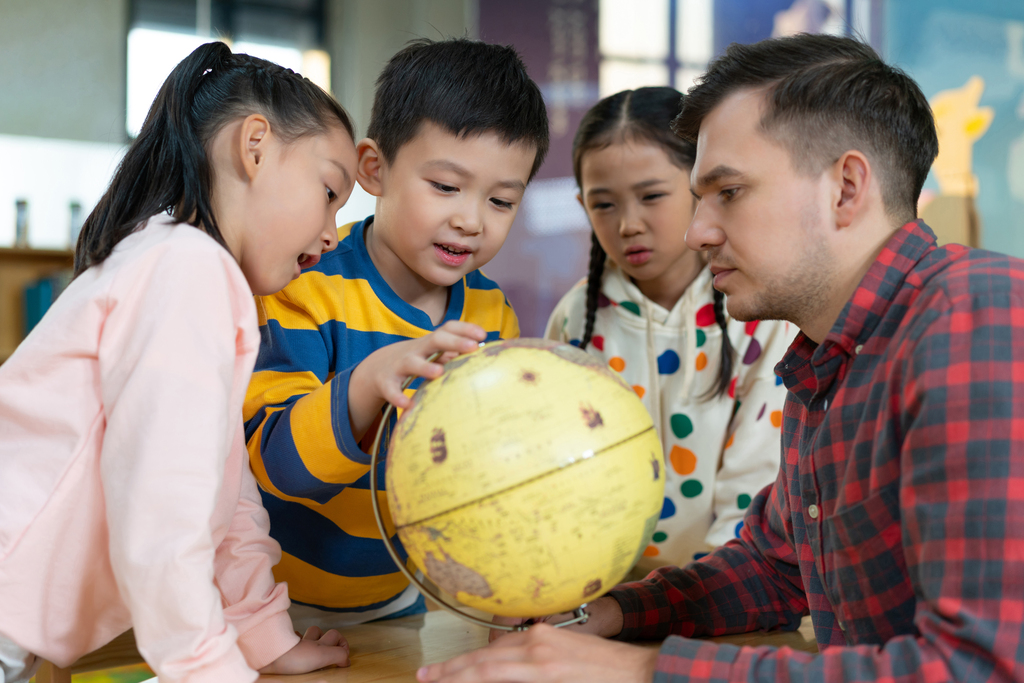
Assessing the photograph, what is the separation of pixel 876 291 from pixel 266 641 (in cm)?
101

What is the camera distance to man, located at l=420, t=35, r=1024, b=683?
0.88 m

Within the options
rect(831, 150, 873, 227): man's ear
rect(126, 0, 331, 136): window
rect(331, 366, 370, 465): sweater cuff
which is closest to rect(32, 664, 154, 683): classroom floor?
rect(331, 366, 370, 465): sweater cuff

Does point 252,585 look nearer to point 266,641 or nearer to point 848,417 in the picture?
point 266,641

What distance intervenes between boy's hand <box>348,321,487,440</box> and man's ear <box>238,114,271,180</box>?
347mm

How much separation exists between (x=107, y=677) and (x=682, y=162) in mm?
1884

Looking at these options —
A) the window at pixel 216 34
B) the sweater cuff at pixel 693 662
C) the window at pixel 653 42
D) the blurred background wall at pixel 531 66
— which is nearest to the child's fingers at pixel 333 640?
the sweater cuff at pixel 693 662

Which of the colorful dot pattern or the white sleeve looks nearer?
the colorful dot pattern

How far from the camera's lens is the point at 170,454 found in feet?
3.20

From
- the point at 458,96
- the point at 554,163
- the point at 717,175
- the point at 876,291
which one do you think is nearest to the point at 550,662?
the point at 876,291

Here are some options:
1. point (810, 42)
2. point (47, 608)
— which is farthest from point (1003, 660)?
point (47, 608)

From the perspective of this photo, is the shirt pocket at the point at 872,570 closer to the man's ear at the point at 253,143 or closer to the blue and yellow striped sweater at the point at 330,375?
the blue and yellow striped sweater at the point at 330,375

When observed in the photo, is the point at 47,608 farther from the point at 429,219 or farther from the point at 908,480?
the point at 908,480

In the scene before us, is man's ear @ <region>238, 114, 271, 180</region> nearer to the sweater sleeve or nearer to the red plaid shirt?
the sweater sleeve

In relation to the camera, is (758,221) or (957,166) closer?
(758,221)
